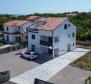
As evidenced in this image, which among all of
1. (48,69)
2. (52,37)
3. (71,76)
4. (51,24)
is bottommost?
(71,76)

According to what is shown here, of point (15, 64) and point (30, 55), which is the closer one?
point (15, 64)

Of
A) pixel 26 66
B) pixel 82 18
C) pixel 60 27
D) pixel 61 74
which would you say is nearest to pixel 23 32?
pixel 60 27

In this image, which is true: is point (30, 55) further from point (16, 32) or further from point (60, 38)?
point (16, 32)

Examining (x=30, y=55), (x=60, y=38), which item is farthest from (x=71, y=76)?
(x=60, y=38)

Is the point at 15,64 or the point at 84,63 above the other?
the point at 84,63

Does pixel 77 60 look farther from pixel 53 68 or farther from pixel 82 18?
pixel 82 18

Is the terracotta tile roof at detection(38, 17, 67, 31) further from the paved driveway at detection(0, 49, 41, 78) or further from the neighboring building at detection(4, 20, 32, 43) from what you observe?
the neighboring building at detection(4, 20, 32, 43)
